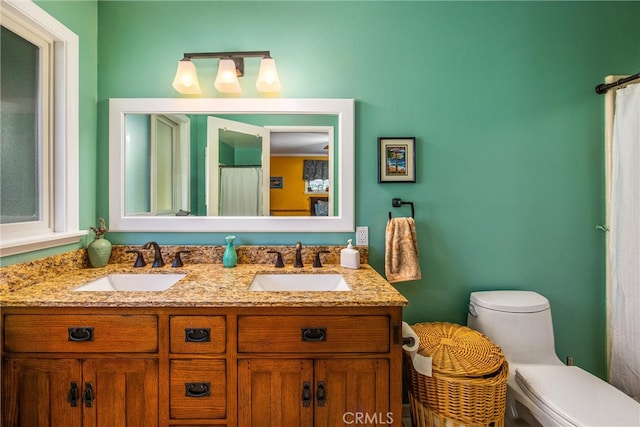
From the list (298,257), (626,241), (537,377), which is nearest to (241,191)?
(298,257)

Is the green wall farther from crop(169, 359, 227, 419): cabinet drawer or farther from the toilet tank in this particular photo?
crop(169, 359, 227, 419): cabinet drawer

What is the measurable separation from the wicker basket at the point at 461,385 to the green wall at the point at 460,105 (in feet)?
1.41

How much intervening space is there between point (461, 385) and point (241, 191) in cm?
145

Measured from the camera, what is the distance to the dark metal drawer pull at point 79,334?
1155 mm

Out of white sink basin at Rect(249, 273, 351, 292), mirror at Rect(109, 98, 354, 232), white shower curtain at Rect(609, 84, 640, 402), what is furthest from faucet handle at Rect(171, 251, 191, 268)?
white shower curtain at Rect(609, 84, 640, 402)

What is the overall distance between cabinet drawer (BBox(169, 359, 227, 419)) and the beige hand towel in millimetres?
991

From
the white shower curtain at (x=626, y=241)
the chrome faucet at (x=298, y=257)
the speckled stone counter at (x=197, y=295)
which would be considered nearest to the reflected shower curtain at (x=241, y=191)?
the chrome faucet at (x=298, y=257)

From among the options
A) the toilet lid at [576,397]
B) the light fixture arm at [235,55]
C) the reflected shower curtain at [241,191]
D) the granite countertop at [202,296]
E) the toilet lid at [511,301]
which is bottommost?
the toilet lid at [576,397]

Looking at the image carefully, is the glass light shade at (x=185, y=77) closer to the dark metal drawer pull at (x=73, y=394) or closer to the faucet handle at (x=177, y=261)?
the faucet handle at (x=177, y=261)

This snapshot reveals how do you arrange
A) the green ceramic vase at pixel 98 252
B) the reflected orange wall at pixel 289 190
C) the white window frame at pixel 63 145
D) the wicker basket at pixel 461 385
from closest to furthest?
the wicker basket at pixel 461 385 < the white window frame at pixel 63 145 < the green ceramic vase at pixel 98 252 < the reflected orange wall at pixel 289 190

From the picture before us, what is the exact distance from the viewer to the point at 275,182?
1.75m

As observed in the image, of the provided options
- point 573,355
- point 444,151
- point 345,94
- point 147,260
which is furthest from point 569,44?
point 147,260

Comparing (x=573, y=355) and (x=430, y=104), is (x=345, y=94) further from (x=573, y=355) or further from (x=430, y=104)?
(x=573, y=355)

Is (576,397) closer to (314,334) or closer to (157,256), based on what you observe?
(314,334)
